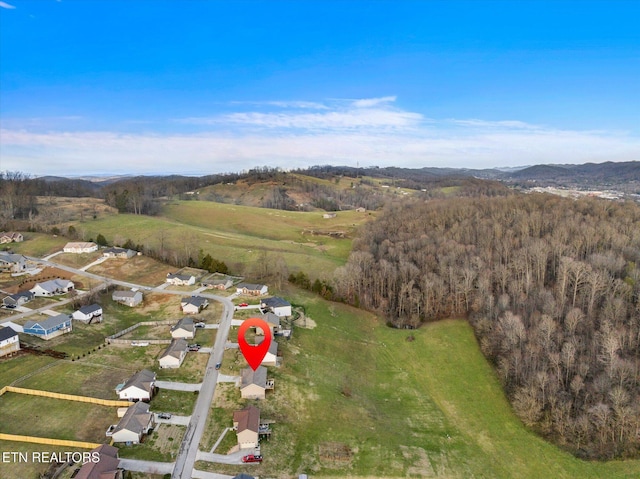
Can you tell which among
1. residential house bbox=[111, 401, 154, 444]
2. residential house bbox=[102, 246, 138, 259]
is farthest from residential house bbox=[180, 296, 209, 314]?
residential house bbox=[102, 246, 138, 259]

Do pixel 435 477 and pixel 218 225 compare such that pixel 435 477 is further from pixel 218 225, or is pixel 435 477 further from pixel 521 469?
pixel 218 225

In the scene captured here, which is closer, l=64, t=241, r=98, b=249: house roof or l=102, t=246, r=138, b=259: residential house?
l=102, t=246, r=138, b=259: residential house

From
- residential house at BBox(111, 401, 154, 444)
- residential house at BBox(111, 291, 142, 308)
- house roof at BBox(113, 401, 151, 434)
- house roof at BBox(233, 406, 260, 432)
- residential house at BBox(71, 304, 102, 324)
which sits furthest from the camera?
residential house at BBox(111, 291, 142, 308)

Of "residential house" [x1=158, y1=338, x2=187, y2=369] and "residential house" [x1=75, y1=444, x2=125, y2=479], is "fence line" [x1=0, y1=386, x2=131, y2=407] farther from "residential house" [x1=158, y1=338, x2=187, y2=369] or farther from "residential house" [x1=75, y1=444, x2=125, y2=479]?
"residential house" [x1=158, y1=338, x2=187, y2=369]

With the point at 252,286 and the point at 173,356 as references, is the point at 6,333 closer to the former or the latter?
the point at 173,356

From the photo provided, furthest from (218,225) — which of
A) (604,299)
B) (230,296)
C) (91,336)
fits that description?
(604,299)
